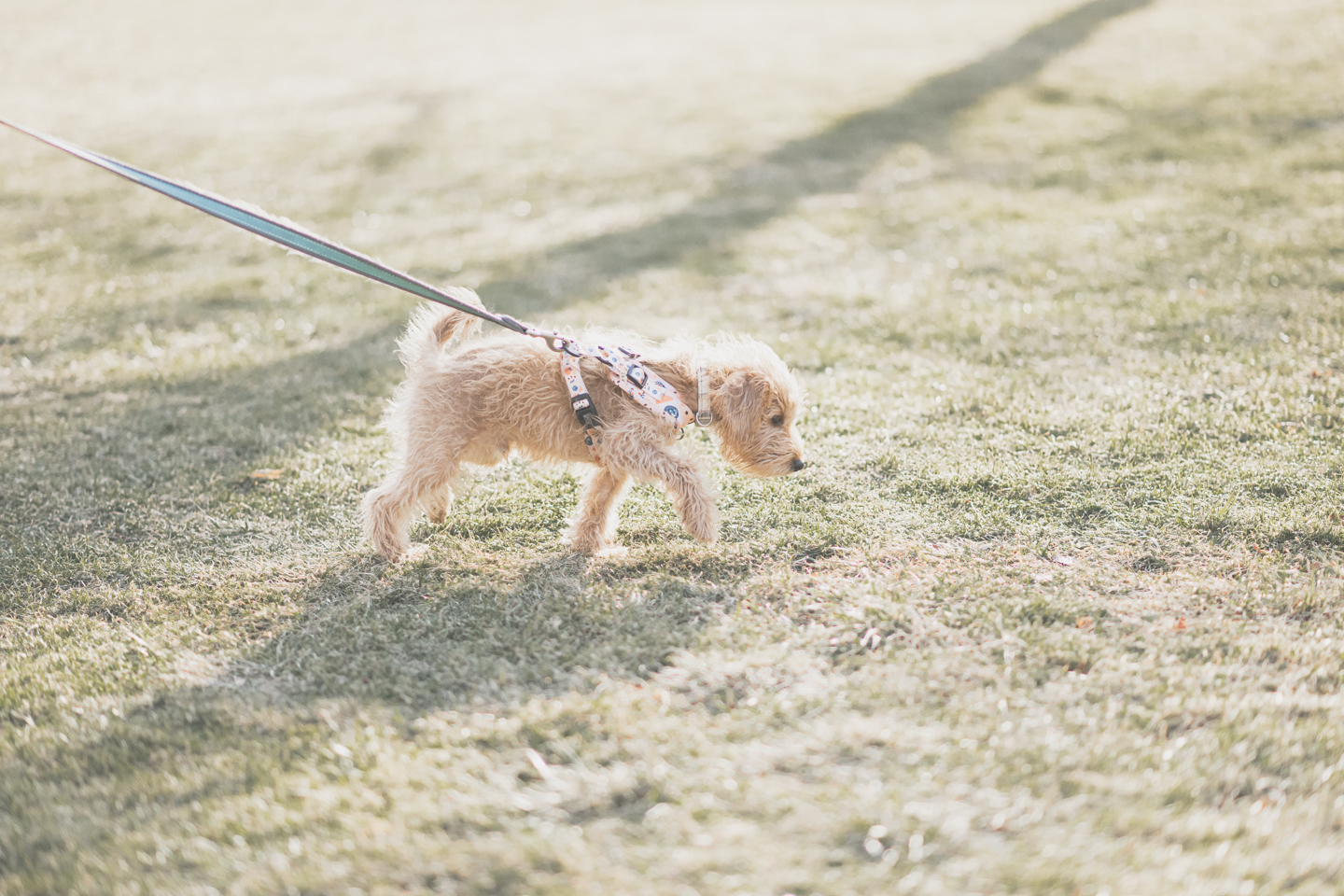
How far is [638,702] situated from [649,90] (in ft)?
43.6

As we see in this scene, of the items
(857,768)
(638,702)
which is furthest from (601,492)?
(857,768)

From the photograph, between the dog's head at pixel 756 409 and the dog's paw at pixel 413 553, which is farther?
the dog's paw at pixel 413 553

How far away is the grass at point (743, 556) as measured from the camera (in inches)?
107

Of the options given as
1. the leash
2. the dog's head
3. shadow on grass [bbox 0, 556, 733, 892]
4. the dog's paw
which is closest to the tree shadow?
the dog's paw

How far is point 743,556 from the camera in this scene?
4223 mm

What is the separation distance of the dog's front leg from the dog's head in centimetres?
25

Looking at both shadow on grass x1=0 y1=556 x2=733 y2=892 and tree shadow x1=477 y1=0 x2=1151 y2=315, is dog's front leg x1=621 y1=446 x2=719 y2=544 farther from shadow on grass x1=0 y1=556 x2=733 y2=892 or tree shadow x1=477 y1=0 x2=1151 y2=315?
tree shadow x1=477 y1=0 x2=1151 y2=315

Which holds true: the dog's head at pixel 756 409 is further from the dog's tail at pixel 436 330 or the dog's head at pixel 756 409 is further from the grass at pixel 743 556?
the dog's tail at pixel 436 330

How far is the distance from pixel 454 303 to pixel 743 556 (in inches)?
65.5

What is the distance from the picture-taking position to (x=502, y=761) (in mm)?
3000

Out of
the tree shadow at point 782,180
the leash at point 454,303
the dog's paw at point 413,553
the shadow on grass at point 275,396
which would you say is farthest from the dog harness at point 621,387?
the tree shadow at point 782,180

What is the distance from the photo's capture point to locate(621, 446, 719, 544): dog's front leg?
13.1 ft

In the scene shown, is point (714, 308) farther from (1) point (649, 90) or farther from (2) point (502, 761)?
(1) point (649, 90)

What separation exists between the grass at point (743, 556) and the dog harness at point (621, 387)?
644 mm
